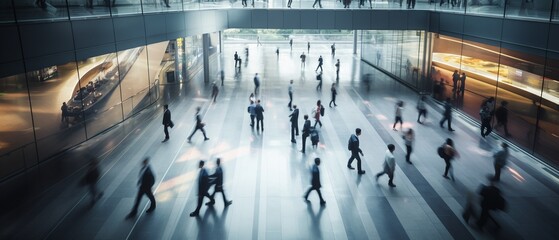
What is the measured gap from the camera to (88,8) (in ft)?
57.0

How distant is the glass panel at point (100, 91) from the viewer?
19.6m

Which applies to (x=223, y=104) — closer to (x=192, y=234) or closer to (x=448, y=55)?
(x=448, y=55)

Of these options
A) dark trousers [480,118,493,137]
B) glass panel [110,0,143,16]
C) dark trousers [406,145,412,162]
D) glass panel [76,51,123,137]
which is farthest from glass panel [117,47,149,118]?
dark trousers [480,118,493,137]

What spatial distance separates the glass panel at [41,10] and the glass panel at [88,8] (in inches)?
18.0

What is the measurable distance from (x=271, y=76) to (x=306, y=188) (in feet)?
66.2

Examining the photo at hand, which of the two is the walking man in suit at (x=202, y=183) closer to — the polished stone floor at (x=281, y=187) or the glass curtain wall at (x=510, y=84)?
the polished stone floor at (x=281, y=187)

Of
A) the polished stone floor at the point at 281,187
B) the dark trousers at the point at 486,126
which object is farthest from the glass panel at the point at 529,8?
the polished stone floor at the point at 281,187

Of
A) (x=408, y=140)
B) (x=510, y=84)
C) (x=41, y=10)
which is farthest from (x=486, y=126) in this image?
(x=41, y=10)

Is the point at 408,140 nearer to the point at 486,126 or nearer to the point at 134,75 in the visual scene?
the point at 486,126

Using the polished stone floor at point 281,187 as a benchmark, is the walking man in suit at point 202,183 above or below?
above

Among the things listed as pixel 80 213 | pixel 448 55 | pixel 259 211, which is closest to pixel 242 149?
pixel 259 211

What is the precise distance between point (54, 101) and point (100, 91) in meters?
2.37

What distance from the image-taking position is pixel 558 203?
38.0 ft

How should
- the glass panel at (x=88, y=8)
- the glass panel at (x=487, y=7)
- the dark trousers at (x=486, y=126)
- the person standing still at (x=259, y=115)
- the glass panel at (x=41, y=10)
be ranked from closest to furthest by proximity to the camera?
the glass panel at (x=41, y=10), the glass panel at (x=88, y=8), the dark trousers at (x=486, y=126), the person standing still at (x=259, y=115), the glass panel at (x=487, y=7)
